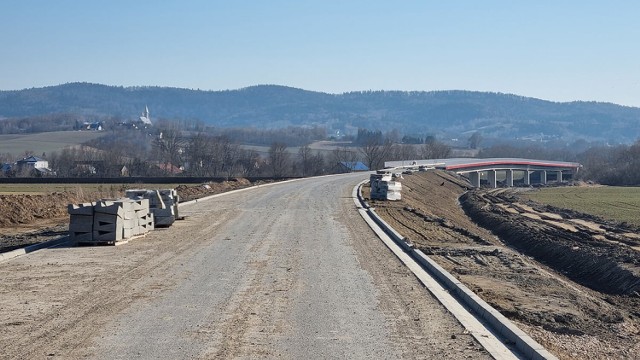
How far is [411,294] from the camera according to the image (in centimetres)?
1600

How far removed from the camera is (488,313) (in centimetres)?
1375

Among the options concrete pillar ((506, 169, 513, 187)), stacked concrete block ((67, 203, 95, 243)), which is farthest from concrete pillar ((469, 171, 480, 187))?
stacked concrete block ((67, 203, 95, 243))

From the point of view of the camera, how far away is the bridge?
122000 millimetres

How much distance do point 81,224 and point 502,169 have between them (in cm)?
11349

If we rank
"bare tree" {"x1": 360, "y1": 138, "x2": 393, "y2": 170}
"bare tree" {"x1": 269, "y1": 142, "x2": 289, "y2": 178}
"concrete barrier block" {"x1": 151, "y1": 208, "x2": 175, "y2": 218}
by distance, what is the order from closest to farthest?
"concrete barrier block" {"x1": 151, "y1": 208, "x2": 175, "y2": 218} → "bare tree" {"x1": 269, "y1": 142, "x2": 289, "y2": 178} → "bare tree" {"x1": 360, "y1": 138, "x2": 393, "y2": 170}

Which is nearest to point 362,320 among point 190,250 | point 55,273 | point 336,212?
point 55,273

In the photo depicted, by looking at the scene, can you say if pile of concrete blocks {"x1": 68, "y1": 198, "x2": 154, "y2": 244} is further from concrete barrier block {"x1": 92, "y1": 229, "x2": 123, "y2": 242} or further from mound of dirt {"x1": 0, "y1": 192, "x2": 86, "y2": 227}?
mound of dirt {"x1": 0, "y1": 192, "x2": 86, "y2": 227}

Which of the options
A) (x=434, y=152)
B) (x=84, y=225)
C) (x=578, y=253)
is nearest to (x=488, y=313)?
(x=84, y=225)

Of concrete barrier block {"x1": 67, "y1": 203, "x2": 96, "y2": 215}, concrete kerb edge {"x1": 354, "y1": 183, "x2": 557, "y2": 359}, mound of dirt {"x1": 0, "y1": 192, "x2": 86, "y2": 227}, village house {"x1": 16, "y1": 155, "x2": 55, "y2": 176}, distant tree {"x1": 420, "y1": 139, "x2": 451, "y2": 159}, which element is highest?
distant tree {"x1": 420, "y1": 139, "x2": 451, "y2": 159}

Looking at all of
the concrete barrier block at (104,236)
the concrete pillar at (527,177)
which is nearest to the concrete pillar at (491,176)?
the concrete pillar at (527,177)

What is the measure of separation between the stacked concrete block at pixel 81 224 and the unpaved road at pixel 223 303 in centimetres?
65

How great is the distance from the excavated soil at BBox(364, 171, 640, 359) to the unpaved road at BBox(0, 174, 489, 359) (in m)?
1.49

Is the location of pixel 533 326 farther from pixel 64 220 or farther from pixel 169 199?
pixel 64 220

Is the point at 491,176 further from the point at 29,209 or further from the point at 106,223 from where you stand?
the point at 106,223
